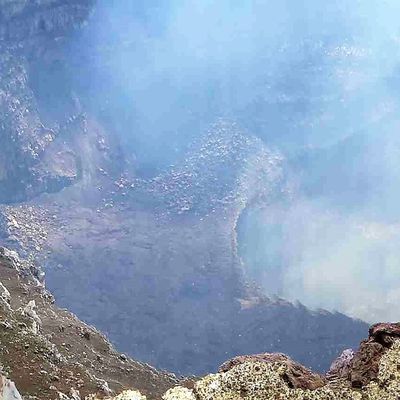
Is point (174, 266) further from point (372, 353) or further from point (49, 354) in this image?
point (372, 353)

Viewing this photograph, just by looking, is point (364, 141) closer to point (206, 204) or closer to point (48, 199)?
point (206, 204)

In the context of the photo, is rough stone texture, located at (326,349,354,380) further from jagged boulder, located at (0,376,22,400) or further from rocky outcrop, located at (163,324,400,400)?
jagged boulder, located at (0,376,22,400)

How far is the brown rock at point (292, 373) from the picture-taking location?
1412 inches

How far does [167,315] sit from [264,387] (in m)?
111

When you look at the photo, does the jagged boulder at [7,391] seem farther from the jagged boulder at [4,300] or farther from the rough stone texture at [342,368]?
the jagged boulder at [4,300]

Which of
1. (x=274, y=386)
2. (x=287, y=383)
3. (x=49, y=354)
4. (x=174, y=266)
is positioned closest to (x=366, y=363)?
(x=287, y=383)

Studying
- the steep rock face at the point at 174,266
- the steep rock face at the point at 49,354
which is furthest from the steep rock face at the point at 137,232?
the steep rock face at the point at 49,354

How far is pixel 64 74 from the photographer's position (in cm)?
19162

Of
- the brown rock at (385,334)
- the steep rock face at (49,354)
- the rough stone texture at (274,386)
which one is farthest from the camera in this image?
the steep rock face at (49,354)

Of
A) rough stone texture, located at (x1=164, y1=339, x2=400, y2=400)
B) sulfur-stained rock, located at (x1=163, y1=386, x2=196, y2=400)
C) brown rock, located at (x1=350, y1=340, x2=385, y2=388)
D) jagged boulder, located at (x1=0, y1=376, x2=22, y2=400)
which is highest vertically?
brown rock, located at (x1=350, y1=340, x2=385, y2=388)

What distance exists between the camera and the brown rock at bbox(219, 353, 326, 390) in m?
35.9

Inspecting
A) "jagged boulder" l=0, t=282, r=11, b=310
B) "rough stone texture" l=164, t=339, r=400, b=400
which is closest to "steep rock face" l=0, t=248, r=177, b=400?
"jagged boulder" l=0, t=282, r=11, b=310

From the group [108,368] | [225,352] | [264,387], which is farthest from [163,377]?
[225,352]

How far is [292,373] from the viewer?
36656mm
